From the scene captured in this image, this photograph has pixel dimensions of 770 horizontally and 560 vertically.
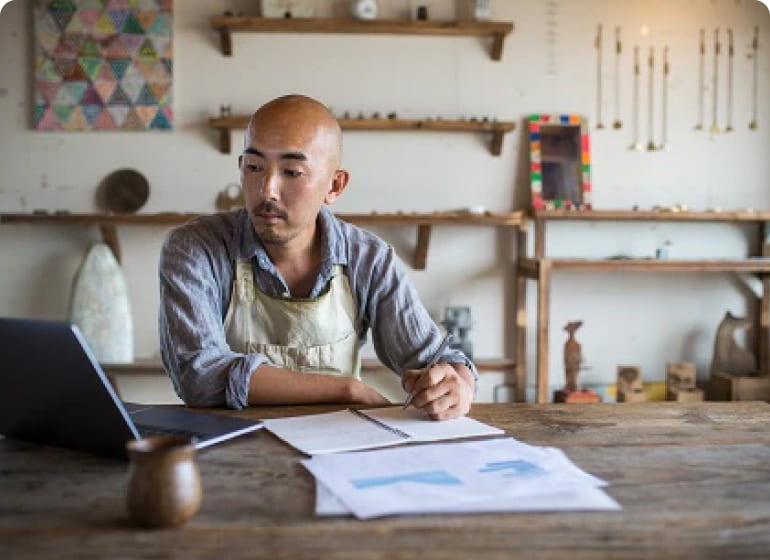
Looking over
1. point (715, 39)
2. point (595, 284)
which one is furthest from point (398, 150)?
point (715, 39)

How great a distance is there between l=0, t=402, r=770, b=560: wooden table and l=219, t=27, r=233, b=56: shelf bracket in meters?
2.69

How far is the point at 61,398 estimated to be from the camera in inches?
43.1

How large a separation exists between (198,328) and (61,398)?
52 cm

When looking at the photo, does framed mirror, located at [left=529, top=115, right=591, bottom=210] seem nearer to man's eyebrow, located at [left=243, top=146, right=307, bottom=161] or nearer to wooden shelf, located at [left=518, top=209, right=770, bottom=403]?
wooden shelf, located at [left=518, top=209, right=770, bottom=403]

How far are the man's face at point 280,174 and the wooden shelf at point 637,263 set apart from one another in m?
1.83

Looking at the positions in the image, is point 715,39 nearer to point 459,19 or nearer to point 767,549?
point 459,19

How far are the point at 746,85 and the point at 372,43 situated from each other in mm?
1885

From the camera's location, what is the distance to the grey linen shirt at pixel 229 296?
1.54m

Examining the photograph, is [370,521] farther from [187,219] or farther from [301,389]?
[187,219]

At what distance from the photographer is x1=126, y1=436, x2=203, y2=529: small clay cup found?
84 centimetres

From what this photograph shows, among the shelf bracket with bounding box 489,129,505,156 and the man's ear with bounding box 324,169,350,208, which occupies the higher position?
the shelf bracket with bounding box 489,129,505,156

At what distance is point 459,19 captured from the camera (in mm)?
3711

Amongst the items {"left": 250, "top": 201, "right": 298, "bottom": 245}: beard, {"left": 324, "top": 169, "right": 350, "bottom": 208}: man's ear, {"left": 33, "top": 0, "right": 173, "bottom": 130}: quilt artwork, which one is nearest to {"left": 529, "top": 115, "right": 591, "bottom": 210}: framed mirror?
{"left": 33, "top": 0, "right": 173, "bottom": 130}: quilt artwork

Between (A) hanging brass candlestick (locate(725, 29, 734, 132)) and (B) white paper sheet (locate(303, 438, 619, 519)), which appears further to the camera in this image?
(A) hanging brass candlestick (locate(725, 29, 734, 132))
